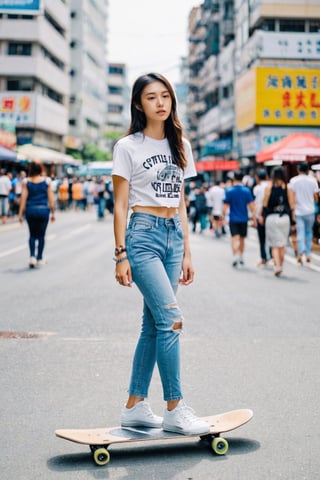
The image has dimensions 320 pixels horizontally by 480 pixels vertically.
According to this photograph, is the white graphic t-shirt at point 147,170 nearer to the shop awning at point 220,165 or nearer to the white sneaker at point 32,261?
the white sneaker at point 32,261

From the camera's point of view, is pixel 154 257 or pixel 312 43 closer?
pixel 154 257

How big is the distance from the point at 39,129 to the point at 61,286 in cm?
5415

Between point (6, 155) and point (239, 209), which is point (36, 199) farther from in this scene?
point (6, 155)

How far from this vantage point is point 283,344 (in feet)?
22.7

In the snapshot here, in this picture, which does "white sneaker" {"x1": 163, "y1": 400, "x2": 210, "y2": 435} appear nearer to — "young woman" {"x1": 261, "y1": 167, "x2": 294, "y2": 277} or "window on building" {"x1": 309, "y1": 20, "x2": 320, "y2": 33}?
"young woman" {"x1": 261, "y1": 167, "x2": 294, "y2": 277}

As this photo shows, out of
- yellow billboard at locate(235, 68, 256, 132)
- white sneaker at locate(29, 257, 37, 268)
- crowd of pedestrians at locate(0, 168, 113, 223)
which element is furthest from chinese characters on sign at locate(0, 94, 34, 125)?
white sneaker at locate(29, 257, 37, 268)

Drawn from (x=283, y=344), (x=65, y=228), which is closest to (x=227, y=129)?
(x=65, y=228)

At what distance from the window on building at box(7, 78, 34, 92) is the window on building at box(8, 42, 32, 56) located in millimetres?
2000

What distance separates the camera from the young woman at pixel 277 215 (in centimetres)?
1284

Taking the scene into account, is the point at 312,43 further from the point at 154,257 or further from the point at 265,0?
the point at 154,257

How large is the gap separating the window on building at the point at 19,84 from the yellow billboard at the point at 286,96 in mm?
24737

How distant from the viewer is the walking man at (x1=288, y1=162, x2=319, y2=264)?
567 inches

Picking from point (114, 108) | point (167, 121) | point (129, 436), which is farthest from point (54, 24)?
point (114, 108)

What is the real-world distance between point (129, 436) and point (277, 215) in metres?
9.46
